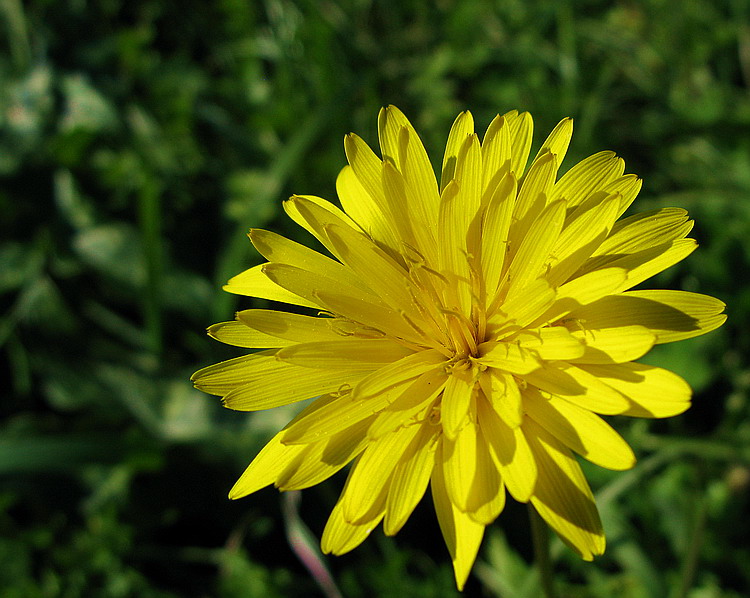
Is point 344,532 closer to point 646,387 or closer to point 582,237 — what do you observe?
point 646,387

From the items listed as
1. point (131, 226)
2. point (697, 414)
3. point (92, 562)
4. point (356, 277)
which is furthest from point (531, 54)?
point (92, 562)

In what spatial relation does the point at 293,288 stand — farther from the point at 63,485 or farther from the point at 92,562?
the point at 63,485

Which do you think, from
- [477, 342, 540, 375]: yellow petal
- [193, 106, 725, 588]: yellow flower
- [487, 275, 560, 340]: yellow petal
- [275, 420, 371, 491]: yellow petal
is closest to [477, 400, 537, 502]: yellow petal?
[193, 106, 725, 588]: yellow flower

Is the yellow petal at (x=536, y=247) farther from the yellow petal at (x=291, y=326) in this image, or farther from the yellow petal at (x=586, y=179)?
the yellow petal at (x=291, y=326)

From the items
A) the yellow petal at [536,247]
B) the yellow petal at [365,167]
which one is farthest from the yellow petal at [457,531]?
the yellow petal at [365,167]

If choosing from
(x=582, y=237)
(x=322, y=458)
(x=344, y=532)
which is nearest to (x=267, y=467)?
(x=322, y=458)

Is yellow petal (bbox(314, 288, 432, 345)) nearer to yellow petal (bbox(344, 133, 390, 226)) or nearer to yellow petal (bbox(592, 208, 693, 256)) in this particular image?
yellow petal (bbox(344, 133, 390, 226))
